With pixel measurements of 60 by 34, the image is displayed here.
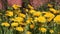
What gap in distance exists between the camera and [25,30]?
6.00 feet

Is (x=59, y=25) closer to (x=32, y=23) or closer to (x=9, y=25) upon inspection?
(x=32, y=23)

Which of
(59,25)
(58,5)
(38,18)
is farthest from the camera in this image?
(58,5)

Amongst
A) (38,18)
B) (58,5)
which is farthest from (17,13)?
(58,5)

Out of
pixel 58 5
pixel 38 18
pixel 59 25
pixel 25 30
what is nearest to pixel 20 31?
pixel 25 30

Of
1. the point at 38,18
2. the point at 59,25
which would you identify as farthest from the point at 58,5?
the point at 38,18

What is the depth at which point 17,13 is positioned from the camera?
1972mm

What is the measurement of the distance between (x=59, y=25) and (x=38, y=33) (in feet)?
0.60

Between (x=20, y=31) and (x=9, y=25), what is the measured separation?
4.3 inches

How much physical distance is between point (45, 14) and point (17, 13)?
0.20m

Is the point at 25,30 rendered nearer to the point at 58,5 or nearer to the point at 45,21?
the point at 45,21

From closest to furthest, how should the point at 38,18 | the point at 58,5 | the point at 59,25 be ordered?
the point at 38,18
the point at 59,25
the point at 58,5

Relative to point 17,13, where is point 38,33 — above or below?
below

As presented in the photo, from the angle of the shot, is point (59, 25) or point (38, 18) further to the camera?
point (59, 25)

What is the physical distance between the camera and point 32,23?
6.27ft
